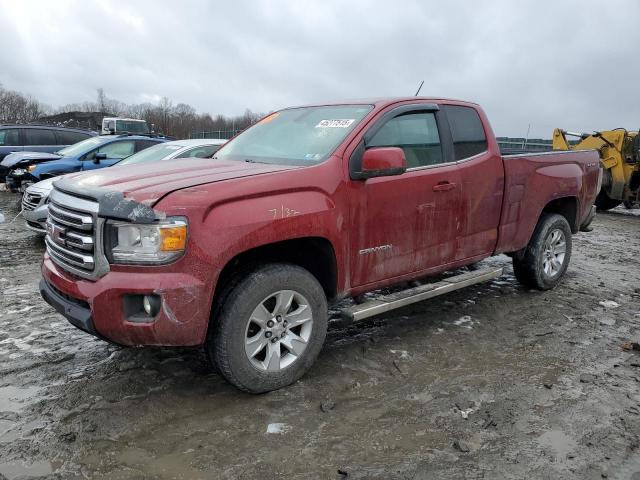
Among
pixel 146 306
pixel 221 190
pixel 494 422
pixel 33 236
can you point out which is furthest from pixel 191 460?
pixel 33 236

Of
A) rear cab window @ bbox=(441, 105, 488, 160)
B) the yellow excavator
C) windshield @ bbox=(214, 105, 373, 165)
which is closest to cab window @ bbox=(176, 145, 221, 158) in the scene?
windshield @ bbox=(214, 105, 373, 165)

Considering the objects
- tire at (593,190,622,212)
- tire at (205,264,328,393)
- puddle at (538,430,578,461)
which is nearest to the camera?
puddle at (538,430,578,461)

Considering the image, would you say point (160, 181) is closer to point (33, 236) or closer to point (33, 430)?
point (33, 430)

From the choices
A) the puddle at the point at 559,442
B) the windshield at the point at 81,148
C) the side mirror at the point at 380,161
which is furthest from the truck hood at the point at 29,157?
the puddle at the point at 559,442

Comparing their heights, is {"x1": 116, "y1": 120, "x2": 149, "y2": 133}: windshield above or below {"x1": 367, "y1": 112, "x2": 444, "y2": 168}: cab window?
above

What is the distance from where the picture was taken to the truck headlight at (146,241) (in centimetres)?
280

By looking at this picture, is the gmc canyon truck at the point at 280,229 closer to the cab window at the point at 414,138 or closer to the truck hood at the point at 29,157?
the cab window at the point at 414,138

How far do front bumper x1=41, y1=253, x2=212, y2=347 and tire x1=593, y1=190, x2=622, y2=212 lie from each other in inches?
502

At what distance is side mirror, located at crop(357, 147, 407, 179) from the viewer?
344 cm

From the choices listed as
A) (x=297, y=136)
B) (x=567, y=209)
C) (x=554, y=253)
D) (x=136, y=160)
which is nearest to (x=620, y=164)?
(x=567, y=209)

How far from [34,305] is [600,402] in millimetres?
4676

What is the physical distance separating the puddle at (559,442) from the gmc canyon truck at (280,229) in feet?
4.26

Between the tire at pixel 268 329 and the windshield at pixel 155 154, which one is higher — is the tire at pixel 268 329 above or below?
below

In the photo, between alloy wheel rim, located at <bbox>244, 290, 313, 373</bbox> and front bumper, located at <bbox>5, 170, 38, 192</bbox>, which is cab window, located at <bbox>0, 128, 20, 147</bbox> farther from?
alloy wheel rim, located at <bbox>244, 290, 313, 373</bbox>
